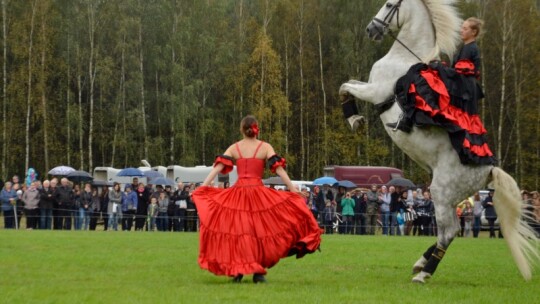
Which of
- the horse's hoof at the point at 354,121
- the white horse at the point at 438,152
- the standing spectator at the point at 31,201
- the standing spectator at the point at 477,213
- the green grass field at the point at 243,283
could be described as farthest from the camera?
the standing spectator at the point at 477,213

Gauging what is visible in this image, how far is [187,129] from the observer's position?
6062 cm

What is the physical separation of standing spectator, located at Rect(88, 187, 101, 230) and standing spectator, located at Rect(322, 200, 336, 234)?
8.85 meters

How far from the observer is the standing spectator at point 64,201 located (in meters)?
32.2

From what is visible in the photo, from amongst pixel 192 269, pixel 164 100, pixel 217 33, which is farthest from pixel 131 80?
pixel 192 269

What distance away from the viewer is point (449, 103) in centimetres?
1184

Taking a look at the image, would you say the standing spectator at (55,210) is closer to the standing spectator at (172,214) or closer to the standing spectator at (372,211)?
the standing spectator at (172,214)

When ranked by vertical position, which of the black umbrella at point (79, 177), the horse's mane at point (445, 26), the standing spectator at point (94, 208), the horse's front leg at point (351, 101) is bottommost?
the standing spectator at point (94, 208)

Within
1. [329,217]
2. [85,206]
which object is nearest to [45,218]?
[85,206]

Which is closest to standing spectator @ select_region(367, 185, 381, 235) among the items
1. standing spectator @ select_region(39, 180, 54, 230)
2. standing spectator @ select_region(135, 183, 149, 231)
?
standing spectator @ select_region(135, 183, 149, 231)

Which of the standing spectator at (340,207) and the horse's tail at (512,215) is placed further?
the standing spectator at (340,207)

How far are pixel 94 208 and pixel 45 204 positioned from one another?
251 centimetres

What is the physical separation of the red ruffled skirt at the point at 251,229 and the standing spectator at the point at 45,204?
20.8 m

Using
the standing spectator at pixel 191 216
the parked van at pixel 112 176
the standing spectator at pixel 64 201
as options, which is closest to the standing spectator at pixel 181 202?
the standing spectator at pixel 191 216

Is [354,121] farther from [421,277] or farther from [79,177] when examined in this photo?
[79,177]
